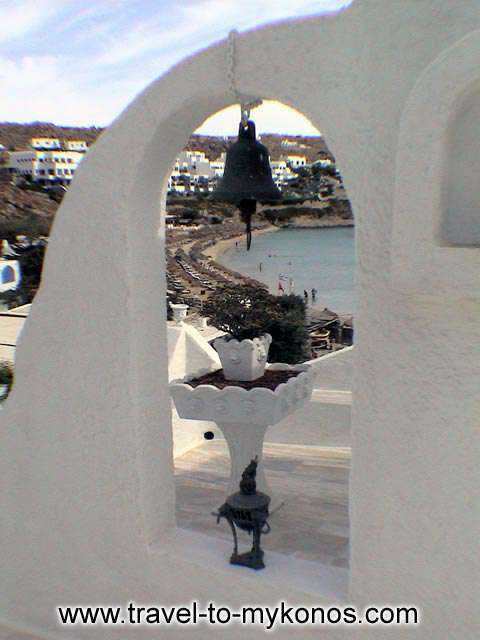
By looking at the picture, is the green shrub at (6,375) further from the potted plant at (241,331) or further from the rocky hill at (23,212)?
the rocky hill at (23,212)

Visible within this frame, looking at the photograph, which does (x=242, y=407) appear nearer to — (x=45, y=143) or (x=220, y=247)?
(x=220, y=247)

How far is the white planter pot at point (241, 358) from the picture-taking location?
5.29 metres

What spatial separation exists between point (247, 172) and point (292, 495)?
112 inches

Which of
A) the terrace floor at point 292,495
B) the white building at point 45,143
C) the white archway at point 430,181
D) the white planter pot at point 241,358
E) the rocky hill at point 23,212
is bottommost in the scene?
the terrace floor at point 292,495

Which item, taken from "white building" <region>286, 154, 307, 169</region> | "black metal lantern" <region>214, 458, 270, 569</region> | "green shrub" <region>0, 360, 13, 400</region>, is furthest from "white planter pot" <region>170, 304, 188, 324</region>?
"white building" <region>286, 154, 307, 169</region>

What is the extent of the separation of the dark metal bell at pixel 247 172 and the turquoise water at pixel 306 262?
25693mm

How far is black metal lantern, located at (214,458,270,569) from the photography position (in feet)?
13.0

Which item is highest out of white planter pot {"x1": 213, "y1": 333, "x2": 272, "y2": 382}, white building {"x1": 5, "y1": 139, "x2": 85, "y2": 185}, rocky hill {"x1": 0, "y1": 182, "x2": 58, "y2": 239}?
white building {"x1": 5, "y1": 139, "x2": 85, "y2": 185}

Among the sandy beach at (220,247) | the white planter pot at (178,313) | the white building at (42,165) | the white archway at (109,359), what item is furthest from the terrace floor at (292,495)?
the white building at (42,165)

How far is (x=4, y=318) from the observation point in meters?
19.7

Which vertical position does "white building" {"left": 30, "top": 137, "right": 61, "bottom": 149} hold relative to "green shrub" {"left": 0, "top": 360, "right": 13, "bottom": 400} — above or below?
above

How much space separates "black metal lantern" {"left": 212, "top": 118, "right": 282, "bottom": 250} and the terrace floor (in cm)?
222

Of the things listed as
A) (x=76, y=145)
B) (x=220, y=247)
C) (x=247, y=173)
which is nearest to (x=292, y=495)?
(x=247, y=173)

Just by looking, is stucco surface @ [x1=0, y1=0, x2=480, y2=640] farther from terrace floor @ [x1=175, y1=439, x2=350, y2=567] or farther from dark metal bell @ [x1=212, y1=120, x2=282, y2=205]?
terrace floor @ [x1=175, y1=439, x2=350, y2=567]
